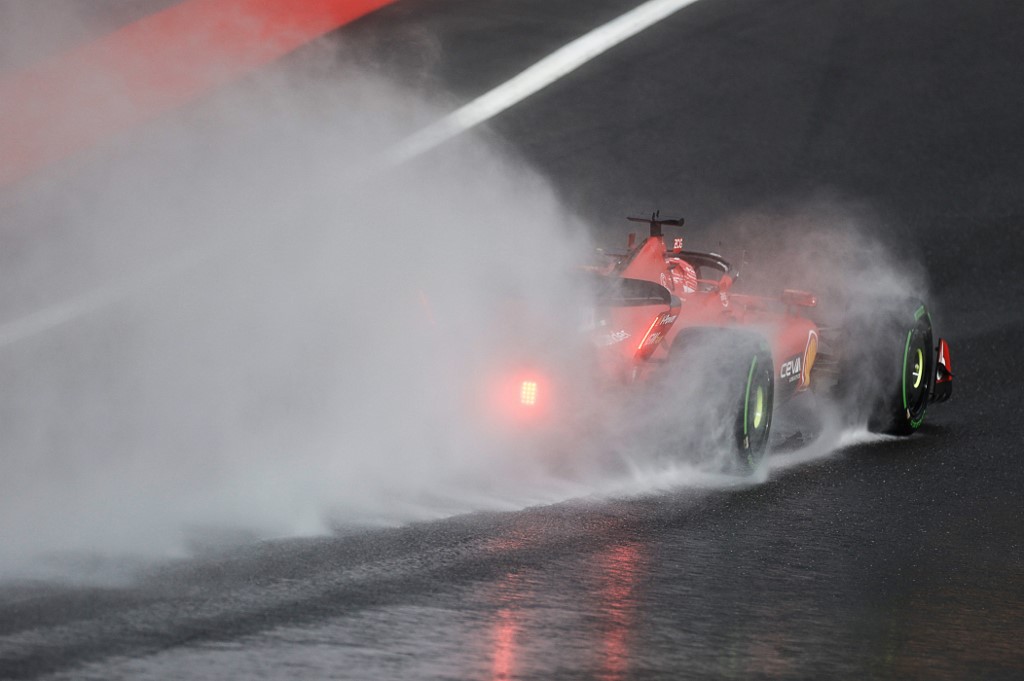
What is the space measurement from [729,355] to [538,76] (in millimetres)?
11077

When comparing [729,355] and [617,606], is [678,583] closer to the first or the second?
[617,606]

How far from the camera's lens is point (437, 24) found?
20.8 meters

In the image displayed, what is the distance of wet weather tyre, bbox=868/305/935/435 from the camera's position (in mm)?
10078

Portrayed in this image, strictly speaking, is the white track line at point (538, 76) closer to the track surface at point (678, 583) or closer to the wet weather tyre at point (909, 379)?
the track surface at point (678, 583)

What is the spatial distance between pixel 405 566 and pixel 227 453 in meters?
2.16

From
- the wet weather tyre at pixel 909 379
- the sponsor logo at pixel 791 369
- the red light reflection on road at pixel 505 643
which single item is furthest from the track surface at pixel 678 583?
the sponsor logo at pixel 791 369

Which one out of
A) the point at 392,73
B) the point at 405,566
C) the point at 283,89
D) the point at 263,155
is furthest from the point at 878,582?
the point at 392,73

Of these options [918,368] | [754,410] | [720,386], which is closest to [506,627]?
[720,386]

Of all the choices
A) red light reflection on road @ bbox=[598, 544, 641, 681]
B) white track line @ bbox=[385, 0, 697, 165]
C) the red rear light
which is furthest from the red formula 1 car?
white track line @ bbox=[385, 0, 697, 165]

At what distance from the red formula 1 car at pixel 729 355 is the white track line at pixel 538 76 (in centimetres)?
388

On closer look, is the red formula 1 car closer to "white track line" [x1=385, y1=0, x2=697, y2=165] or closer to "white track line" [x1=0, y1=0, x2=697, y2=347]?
"white track line" [x1=0, y1=0, x2=697, y2=347]

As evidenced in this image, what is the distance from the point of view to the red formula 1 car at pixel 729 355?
8.01 m

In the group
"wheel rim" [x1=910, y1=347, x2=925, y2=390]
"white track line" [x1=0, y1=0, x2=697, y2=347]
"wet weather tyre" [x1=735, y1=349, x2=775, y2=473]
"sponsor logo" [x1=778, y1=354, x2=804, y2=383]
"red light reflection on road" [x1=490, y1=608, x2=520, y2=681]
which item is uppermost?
"white track line" [x1=0, y1=0, x2=697, y2=347]

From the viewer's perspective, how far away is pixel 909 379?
10188mm
